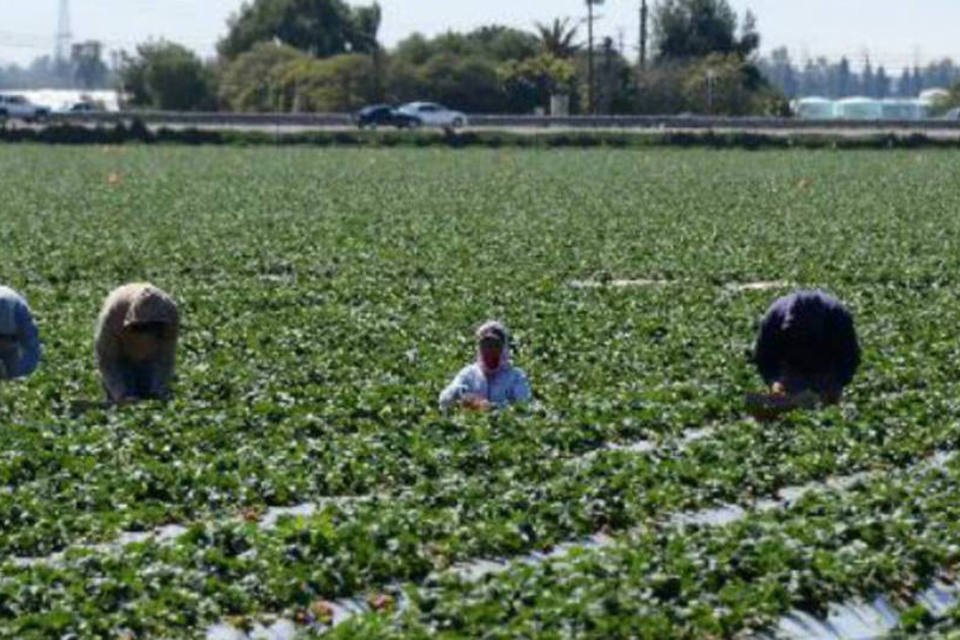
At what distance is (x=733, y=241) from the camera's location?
139 feet

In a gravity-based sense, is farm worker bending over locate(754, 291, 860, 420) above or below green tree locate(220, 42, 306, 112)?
above

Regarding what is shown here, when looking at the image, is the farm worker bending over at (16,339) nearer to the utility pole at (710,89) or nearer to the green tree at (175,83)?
the utility pole at (710,89)

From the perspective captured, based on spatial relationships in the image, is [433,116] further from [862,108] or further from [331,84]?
[862,108]

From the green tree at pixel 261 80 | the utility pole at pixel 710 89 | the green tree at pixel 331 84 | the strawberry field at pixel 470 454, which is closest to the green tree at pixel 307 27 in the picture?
the green tree at pixel 261 80

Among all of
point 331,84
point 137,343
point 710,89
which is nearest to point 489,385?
point 137,343

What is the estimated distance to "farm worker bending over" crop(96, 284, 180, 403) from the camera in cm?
A: 1995

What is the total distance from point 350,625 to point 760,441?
649 centimetres

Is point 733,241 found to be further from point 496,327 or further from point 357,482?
point 357,482

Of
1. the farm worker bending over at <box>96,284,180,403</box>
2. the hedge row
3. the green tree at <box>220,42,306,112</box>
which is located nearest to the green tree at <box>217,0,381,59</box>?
the green tree at <box>220,42,306,112</box>

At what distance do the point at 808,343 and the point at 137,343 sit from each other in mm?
4945

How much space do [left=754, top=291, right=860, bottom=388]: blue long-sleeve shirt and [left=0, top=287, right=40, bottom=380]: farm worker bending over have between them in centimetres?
543

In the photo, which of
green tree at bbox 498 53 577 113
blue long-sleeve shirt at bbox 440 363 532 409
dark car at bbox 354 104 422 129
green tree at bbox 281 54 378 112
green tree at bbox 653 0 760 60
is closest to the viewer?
blue long-sleeve shirt at bbox 440 363 532 409

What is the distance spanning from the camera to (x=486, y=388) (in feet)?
68.2

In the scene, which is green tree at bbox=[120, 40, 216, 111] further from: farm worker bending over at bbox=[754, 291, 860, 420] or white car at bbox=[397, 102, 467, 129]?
farm worker bending over at bbox=[754, 291, 860, 420]
